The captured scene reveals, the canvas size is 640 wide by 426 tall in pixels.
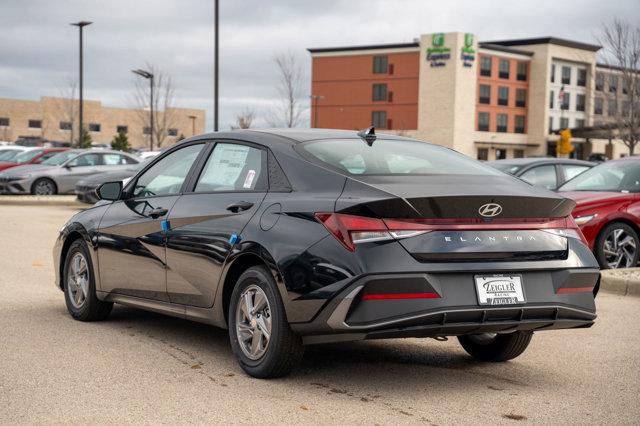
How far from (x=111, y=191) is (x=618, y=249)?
6779 mm

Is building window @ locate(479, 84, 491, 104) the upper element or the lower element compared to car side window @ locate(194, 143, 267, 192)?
upper

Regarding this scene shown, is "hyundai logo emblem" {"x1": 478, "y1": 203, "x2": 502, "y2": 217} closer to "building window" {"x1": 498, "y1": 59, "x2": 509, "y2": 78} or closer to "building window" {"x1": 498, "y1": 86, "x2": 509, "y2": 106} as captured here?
"building window" {"x1": 498, "y1": 59, "x2": 509, "y2": 78}

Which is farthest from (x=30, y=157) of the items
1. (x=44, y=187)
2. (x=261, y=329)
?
(x=261, y=329)

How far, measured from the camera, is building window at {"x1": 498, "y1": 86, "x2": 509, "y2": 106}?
92688 mm

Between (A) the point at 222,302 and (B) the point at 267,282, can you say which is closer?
(B) the point at 267,282

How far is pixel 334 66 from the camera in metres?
94.1

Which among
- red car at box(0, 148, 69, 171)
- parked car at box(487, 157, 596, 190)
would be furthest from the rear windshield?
red car at box(0, 148, 69, 171)

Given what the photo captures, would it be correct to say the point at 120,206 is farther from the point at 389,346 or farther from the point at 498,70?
the point at 498,70

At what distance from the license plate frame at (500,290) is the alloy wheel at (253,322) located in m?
1.26

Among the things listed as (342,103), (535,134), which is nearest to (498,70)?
(535,134)

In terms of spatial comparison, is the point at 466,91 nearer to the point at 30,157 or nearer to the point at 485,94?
the point at 485,94

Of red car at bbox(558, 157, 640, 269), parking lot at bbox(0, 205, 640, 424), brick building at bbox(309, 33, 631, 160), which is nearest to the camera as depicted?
parking lot at bbox(0, 205, 640, 424)

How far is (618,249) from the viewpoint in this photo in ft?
38.4

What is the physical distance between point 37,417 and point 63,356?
155 centimetres
